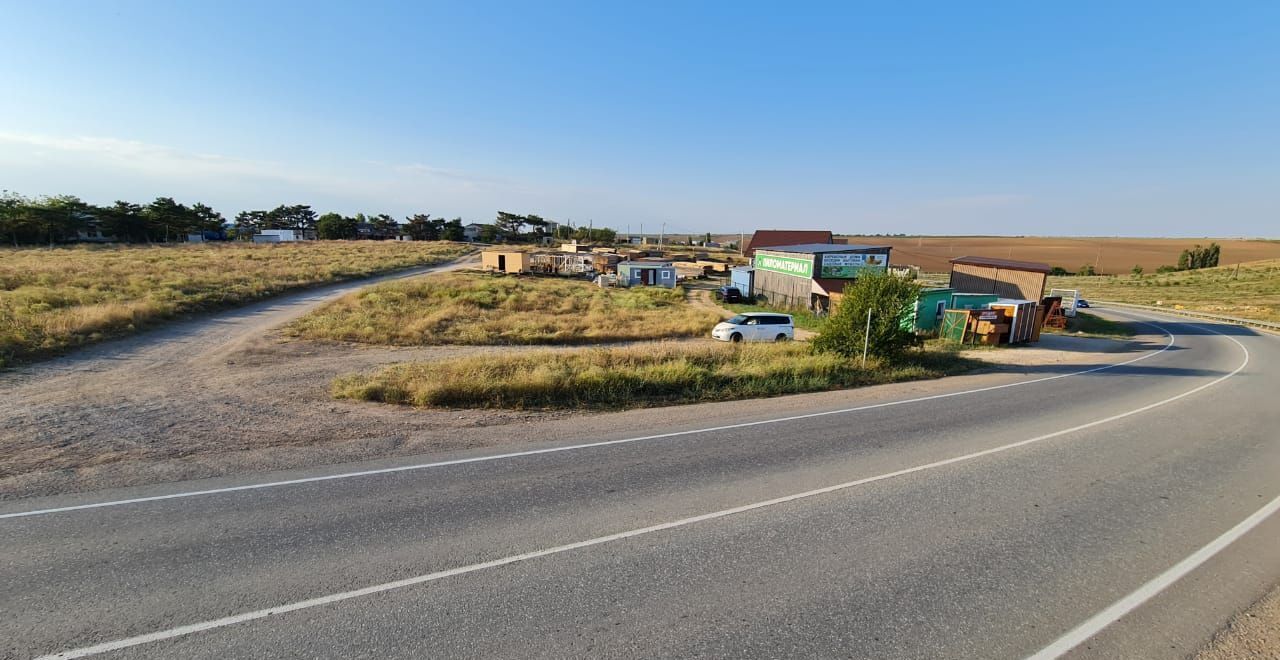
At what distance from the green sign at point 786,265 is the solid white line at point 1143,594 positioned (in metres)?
29.7

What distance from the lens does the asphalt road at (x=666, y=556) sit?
154 inches

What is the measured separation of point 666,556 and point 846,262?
1290 inches

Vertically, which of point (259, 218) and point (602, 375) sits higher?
point (259, 218)

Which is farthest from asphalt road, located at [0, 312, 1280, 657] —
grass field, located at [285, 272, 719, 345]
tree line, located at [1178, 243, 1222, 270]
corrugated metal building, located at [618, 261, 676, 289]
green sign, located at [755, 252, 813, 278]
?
tree line, located at [1178, 243, 1222, 270]

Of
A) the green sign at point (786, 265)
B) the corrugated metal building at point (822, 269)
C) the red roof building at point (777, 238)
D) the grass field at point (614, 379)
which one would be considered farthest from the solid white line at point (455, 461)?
the red roof building at point (777, 238)

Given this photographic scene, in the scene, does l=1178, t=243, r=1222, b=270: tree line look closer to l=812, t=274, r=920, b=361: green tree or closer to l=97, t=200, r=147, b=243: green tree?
l=812, t=274, r=920, b=361: green tree

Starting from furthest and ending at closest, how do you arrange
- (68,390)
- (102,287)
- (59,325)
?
1. (102,287)
2. (59,325)
3. (68,390)

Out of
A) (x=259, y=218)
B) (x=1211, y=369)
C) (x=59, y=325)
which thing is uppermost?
(x=259, y=218)

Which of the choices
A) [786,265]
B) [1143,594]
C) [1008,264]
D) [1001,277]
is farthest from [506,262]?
[1143,594]

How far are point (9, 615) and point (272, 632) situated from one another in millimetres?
2225

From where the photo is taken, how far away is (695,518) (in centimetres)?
589

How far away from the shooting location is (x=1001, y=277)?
33.6m

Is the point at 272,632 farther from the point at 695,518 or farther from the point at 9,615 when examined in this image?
the point at 695,518

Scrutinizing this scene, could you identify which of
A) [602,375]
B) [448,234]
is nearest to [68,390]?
[602,375]
